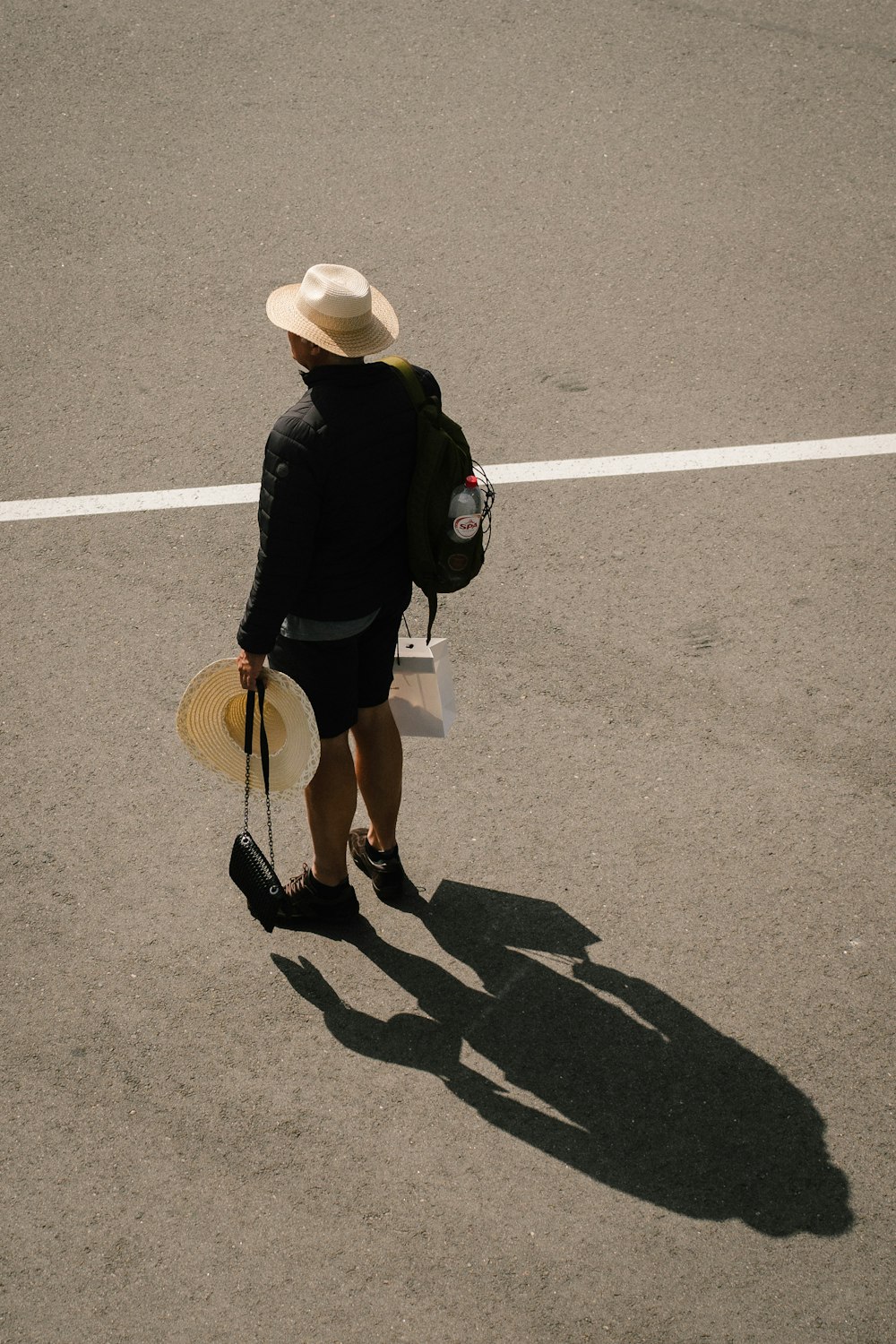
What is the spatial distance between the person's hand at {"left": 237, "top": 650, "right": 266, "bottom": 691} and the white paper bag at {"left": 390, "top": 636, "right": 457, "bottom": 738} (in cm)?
55

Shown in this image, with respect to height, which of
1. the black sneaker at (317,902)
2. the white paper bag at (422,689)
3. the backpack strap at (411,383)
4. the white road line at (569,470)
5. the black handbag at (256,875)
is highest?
the backpack strap at (411,383)

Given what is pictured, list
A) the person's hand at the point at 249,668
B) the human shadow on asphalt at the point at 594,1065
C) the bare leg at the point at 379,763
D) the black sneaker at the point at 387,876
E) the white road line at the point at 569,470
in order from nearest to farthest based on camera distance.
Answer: the human shadow on asphalt at the point at 594,1065, the person's hand at the point at 249,668, the bare leg at the point at 379,763, the black sneaker at the point at 387,876, the white road line at the point at 569,470

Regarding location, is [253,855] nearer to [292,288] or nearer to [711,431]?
[292,288]

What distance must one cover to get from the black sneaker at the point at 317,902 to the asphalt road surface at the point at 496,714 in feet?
0.27

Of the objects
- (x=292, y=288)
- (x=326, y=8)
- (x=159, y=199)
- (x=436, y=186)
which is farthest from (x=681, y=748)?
(x=326, y=8)

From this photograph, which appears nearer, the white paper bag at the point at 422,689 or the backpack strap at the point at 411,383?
the backpack strap at the point at 411,383

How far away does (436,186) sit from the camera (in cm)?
730

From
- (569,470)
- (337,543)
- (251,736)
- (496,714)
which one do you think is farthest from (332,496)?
(569,470)

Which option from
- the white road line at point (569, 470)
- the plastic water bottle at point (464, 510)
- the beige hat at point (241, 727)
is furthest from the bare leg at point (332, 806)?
the white road line at point (569, 470)

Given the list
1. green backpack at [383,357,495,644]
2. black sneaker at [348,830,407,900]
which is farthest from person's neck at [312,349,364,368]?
black sneaker at [348,830,407,900]

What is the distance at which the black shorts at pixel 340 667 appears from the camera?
381 cm

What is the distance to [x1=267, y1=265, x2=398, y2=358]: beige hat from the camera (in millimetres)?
3461

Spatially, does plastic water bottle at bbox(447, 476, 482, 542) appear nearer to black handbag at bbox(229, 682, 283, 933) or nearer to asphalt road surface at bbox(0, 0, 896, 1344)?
black handbag at bbox(229, 682, 283, 933)

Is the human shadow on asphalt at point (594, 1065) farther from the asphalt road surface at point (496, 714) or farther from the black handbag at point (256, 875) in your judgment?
the black handbag at point (256, 875)
